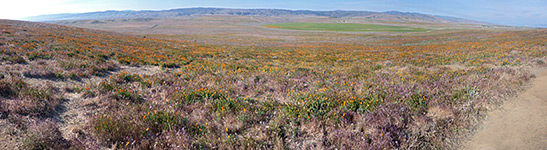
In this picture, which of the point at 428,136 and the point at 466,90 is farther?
the point at 466,90

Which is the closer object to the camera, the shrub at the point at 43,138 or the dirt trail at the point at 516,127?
the shrub at the point at 43,138

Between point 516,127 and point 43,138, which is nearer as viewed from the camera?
point 43,138

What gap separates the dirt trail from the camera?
13.2 feet

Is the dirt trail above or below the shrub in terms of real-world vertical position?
above

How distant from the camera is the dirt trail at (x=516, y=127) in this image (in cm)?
402

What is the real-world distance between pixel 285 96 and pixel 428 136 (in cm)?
423

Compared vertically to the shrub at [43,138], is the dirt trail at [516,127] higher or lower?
higher

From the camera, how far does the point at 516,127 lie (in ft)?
14.8

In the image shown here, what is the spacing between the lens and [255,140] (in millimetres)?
4453

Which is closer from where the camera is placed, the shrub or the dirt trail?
the shrub

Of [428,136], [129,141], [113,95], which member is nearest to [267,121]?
[129,141]

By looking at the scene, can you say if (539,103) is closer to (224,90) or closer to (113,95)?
(224,90)

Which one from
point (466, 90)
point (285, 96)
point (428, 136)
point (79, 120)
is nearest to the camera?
point (428, 136)

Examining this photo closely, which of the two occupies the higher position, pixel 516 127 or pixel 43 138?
pixel 516 127
